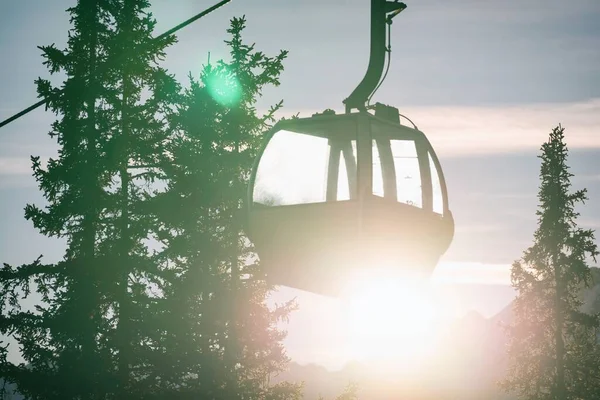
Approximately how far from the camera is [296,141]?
284 inches

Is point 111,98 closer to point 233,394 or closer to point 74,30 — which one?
point 74,30

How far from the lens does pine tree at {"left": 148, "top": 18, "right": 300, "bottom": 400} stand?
22.1 metres

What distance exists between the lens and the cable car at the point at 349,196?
6.40m

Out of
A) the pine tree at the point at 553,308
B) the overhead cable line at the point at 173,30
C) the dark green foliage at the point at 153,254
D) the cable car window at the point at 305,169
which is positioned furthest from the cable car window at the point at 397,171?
the pine tree at the point at 553,308

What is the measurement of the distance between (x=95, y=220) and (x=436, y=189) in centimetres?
1778

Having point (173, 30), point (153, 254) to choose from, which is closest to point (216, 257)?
point (153, 254)

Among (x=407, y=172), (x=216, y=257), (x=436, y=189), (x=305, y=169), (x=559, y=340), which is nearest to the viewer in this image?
(x=305, y=169)

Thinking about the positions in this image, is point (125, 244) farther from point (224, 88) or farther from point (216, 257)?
point (224, 88)

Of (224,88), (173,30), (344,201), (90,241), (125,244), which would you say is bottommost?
(344,201)

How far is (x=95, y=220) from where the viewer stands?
2369 centimetres

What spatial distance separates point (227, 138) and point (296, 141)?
54.5ft

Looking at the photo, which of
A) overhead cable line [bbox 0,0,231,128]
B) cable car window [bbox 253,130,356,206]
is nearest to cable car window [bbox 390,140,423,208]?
cable car window [bbox 253,130,356,206]

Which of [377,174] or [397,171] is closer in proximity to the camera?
[377,174]

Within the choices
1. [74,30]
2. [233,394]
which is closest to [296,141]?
[233,394]
